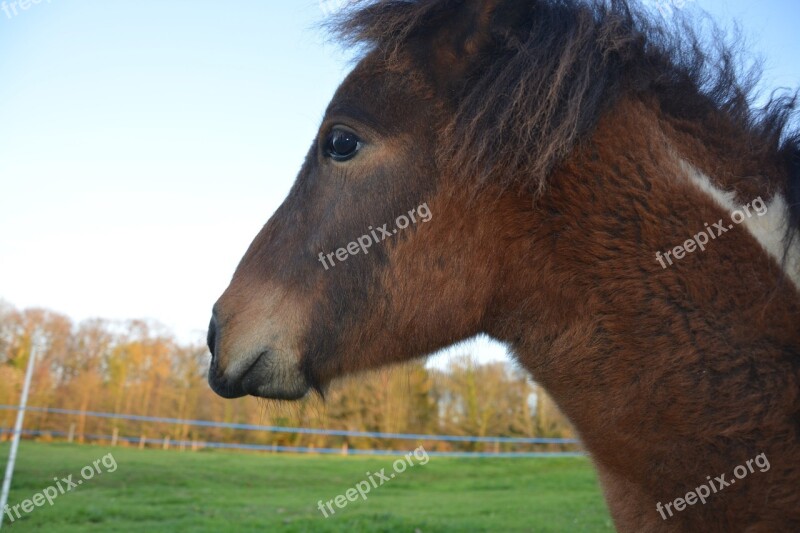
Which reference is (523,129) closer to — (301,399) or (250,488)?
(301,399)

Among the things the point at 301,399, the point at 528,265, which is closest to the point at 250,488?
the point at 301,399

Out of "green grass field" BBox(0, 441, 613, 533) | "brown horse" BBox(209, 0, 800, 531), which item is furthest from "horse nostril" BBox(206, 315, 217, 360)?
"green grass field" BBox(0, 441, 613, 533)

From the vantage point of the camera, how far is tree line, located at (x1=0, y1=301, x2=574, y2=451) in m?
22.9

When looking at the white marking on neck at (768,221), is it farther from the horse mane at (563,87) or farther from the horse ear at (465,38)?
the horse ear at (465,38)

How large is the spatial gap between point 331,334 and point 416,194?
687mm

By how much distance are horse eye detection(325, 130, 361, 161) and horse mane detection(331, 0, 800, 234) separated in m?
0.35

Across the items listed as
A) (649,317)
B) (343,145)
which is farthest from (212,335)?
(649,317)

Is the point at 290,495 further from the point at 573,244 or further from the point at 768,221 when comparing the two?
the point at 768,221

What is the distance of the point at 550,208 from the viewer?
2.17 m

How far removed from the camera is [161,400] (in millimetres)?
28781

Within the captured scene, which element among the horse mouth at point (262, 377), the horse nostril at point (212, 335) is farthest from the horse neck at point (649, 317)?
the horse nostril at point (212, 335)

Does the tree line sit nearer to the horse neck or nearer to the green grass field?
the green grass field

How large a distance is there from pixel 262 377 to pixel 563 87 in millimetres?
1673

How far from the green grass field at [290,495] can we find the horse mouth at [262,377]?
331 inches
